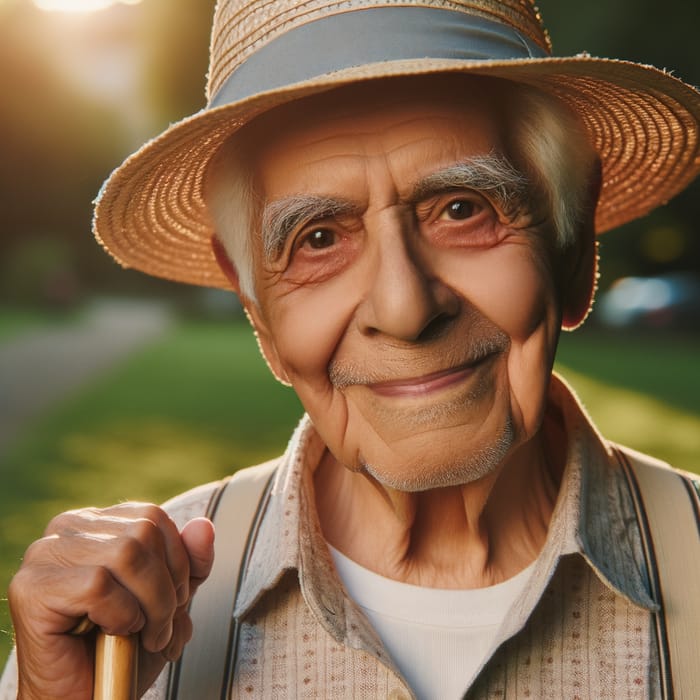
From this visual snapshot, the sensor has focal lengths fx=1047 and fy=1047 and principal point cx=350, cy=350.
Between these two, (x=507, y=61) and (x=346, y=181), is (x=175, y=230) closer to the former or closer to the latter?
(x=346, y=181)

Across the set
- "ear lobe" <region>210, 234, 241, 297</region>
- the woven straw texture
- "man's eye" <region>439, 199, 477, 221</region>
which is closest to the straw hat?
the woven straw texture

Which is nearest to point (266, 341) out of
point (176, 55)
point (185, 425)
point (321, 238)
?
point (321, 238)

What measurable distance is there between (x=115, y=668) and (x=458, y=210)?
0.98m

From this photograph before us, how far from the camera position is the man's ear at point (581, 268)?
2078mm

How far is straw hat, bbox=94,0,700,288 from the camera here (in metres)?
1.78

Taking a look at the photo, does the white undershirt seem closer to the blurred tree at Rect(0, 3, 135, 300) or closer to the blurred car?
the blurred car

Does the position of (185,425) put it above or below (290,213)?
above

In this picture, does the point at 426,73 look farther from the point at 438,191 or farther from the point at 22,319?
the point at 22,319

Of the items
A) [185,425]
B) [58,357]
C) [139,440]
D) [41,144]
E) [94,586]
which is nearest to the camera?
[94,586]

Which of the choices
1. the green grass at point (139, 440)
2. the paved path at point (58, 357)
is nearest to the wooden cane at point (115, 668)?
the green grass at point (139, 440)

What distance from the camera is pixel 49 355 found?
19859 mm

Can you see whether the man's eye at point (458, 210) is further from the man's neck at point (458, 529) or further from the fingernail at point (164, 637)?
the fingernail at point (164, 637)

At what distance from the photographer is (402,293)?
5.94ft

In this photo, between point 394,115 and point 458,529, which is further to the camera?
point 458,529
